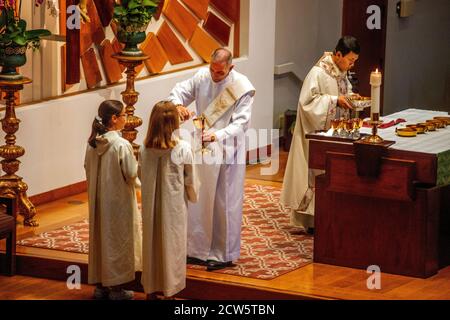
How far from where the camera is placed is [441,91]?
1527 cm

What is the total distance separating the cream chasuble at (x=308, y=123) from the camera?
9.55 metres

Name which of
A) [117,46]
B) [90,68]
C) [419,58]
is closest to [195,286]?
[90,68]

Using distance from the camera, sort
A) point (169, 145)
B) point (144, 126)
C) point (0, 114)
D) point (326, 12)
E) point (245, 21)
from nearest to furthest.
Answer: point (169, 145)
point (0, 114)
point (144, 126)
point (245, 21)
point (326, 12)

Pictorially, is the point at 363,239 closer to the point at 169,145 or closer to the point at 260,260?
the point at 260,260

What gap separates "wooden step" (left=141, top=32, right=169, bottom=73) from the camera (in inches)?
448

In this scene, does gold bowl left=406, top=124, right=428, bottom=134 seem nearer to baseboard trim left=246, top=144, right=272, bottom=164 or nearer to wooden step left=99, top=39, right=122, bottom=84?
wooden step left=99, top=39, right=122, bottom=84

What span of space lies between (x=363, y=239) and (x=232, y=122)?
1195mm

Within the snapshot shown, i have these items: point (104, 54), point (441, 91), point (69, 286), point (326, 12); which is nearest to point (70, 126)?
point (104, 54)

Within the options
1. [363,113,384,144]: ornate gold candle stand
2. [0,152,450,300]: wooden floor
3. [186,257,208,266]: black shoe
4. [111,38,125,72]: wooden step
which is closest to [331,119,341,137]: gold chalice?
[363,113,384,144]: ornate gold candle stand

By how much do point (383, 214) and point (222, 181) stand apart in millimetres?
1114

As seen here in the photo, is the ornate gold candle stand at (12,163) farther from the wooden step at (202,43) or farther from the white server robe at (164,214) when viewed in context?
the wooden step at (202,43)

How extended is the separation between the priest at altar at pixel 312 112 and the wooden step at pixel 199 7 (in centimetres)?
238

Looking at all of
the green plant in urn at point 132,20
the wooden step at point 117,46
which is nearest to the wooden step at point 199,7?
the wooden step at point 117,46

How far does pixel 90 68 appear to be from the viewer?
35.2ft
